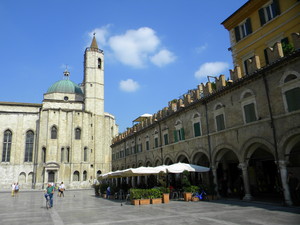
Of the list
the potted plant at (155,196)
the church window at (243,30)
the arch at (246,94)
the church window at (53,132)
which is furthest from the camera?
the church window at (53,132)

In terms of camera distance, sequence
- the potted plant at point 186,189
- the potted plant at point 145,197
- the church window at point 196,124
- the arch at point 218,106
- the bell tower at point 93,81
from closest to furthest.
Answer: the potted plant at point 145,197 → the potted plant at point 186,189 → the arch at point 218,106 → the church window at point 196,124 → the bell tower at point 93,81

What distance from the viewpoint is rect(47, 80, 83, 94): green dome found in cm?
5709

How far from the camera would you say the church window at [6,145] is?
148ft

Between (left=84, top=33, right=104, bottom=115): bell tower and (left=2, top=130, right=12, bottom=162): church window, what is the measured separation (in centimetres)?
1497

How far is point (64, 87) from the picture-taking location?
5775cm

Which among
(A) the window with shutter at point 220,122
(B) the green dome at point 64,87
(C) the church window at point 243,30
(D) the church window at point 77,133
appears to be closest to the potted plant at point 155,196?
(A) the window with shutter at point 220,122

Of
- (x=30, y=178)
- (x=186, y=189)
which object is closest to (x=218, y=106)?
(x=186, y=189)

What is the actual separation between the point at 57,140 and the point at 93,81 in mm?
14497

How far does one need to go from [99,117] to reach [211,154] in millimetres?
37437

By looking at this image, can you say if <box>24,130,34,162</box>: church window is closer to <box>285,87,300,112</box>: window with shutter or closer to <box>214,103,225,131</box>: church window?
<box>214,103,225,131</box>: church window

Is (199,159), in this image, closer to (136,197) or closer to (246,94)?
(136,197)

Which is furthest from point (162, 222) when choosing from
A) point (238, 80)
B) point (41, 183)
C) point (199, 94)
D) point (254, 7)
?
point (41, 183)

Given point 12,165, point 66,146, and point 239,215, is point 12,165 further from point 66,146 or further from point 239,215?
point 239,215

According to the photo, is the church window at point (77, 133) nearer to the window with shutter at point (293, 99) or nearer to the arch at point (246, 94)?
the arch at point (246, 94)
